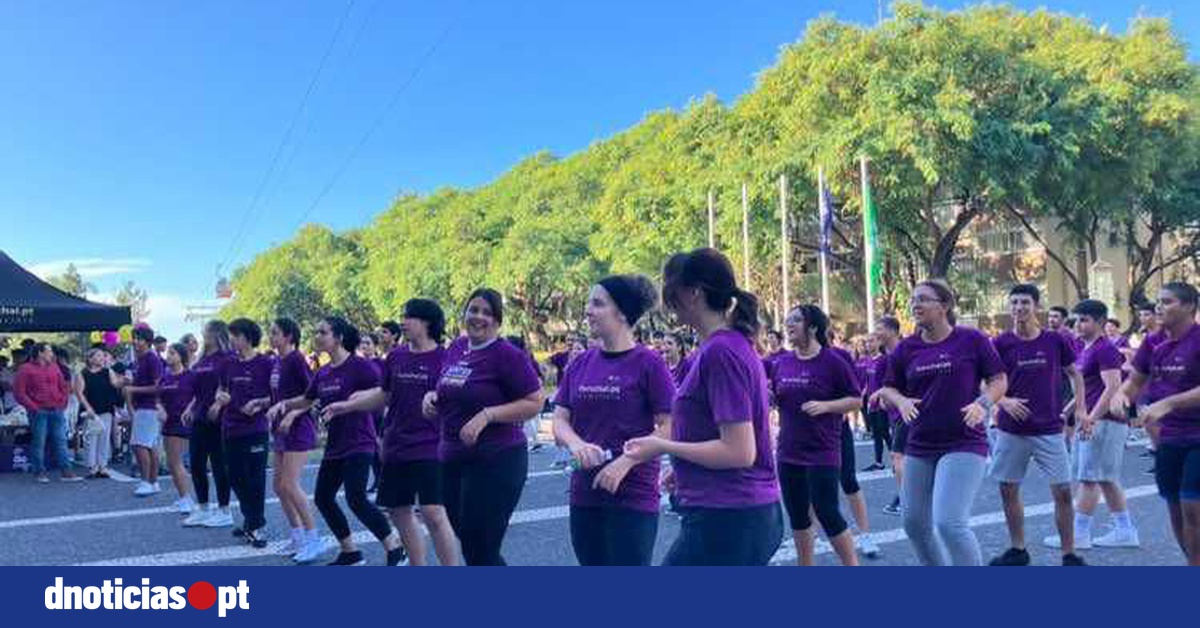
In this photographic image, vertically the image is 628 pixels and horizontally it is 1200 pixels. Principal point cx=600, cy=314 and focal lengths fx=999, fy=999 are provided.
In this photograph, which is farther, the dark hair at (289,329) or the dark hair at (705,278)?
the dark hair at (289,329)

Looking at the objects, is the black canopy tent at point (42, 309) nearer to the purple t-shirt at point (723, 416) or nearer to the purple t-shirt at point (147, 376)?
the purple t-shirt at point (147, 376)

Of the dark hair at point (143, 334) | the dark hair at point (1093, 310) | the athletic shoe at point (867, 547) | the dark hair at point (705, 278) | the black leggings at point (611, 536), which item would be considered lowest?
the athletic shoe at point (867, 547)

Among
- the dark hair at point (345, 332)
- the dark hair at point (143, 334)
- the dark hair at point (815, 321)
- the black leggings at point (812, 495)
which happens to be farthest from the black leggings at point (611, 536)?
the dark hair at point (143, 334)

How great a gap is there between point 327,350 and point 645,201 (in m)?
28.8

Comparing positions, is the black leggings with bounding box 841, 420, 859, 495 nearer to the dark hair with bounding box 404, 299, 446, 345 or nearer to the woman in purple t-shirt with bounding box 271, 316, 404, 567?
the dark hair with bounding box 404, 299, 446, 345

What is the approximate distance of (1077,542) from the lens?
7059mm

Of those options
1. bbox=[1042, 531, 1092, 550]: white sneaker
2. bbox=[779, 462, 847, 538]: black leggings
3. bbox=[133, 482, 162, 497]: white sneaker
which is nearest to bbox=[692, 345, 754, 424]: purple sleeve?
bbox=[779, 462, 847, 538]: black leggings

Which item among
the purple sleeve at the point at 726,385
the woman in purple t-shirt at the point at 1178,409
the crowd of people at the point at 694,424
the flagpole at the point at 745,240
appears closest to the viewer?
the purple sleeve at the point at 726,385

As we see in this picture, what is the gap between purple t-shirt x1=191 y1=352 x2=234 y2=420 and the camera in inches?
326

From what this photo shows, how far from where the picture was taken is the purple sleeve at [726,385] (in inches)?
121

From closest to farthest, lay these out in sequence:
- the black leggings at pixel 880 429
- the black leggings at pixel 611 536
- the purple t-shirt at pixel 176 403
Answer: the black leggings at pixel 611 536 → the purple t-shirt at pixel 176 403 → the black leggings at pixel 880 429

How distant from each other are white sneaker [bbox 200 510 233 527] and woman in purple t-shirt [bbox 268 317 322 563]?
149 centimetres
